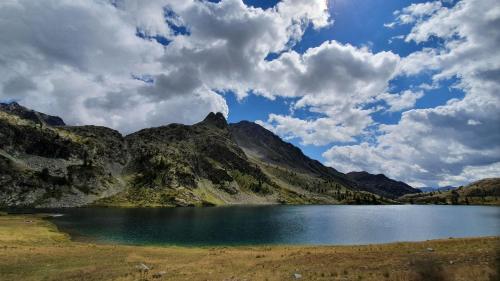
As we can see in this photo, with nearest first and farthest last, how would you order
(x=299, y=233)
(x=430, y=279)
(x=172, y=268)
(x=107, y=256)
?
1. (x=430, y=279)
2. (x=172, y=268)
3. (x=107, y=256)
4. (x=299, y=233)

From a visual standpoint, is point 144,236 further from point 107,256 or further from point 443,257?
point 443,257

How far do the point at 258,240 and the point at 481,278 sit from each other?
6971 cm

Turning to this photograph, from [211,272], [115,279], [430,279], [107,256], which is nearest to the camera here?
[430,279]

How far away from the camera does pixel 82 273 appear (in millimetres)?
38219

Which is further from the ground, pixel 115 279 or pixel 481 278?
pixel 481 278

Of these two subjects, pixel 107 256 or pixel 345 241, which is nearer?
pixel 107 256

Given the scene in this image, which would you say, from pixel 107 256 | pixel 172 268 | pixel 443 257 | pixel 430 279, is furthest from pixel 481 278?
pixel 107 256

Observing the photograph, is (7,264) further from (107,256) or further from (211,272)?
(211,272)

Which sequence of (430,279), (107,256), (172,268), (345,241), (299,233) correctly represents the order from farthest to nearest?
(299,233) < (345,241) < (107,256) < (172,268) < (430,279)

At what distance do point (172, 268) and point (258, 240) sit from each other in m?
51.7

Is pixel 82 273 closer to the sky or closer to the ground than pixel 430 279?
closer to the ground

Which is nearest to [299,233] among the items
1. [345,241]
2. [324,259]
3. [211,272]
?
[345,241]

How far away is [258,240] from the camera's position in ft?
297

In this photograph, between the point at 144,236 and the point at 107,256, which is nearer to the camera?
the point at 107,256
